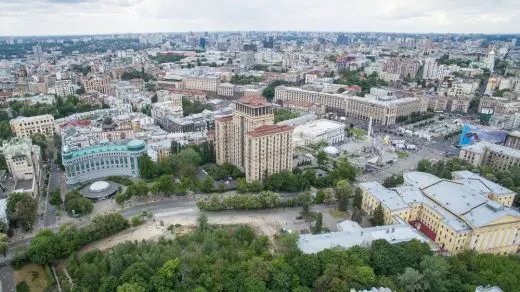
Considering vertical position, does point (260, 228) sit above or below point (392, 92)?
below

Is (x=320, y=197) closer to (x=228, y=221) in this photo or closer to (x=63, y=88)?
(x=228, y=221)

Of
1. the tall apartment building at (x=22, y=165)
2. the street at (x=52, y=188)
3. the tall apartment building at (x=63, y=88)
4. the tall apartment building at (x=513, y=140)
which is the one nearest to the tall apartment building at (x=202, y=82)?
the tall apartment building at (x=63, y=88)

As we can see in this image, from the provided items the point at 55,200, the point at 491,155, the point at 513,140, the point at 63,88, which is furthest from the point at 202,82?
the point at 513,140

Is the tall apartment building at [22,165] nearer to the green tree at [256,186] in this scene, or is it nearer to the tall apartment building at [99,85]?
the green tree at [256,186]

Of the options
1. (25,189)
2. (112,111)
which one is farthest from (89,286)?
(112,111)

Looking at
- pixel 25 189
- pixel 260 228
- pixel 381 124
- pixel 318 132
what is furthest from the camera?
pixel 381 124

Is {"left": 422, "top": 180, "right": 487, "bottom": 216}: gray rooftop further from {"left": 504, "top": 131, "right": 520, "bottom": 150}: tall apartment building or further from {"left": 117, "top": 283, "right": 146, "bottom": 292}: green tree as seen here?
{"left": 117, "top": 283, "right": 146, "bottom": 292}: green tree

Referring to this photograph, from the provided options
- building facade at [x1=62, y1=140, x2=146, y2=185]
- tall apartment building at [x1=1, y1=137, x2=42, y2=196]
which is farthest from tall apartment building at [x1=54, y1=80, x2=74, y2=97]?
building facade at [x1=62, y1=140, x2=146, y2=185]

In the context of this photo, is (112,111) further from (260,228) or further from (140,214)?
(260,228)
